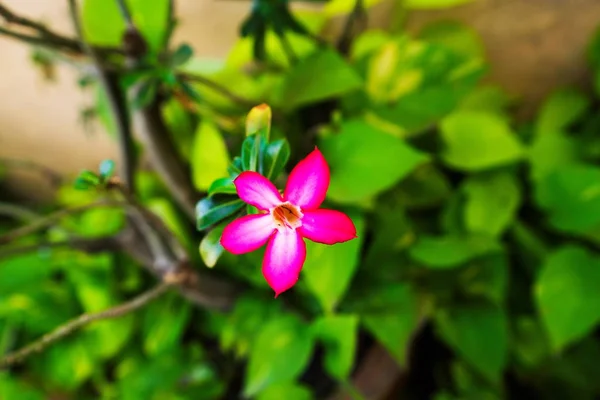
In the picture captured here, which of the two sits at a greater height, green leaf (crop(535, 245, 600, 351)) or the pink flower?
the pink flower

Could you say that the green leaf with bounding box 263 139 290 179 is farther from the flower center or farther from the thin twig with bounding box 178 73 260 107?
the thin twig with bounding box 178 73 260 107

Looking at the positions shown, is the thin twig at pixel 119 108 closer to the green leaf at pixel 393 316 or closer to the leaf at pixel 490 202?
the green leaf at pixel 393 316

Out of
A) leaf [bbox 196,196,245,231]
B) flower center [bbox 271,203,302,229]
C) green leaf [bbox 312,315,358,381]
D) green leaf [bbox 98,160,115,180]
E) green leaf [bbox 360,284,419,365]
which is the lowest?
green leaf [bbox 360,284,419,365]

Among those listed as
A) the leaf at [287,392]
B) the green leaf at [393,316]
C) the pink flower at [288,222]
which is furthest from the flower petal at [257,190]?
the leaf at [287,392]

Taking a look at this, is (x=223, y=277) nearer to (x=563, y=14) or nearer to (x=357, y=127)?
(x=357, y=127)

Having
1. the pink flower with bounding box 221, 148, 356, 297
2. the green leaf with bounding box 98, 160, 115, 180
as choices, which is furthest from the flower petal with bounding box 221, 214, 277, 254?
the green leaf with bounding box 98, 160, 115, 180
